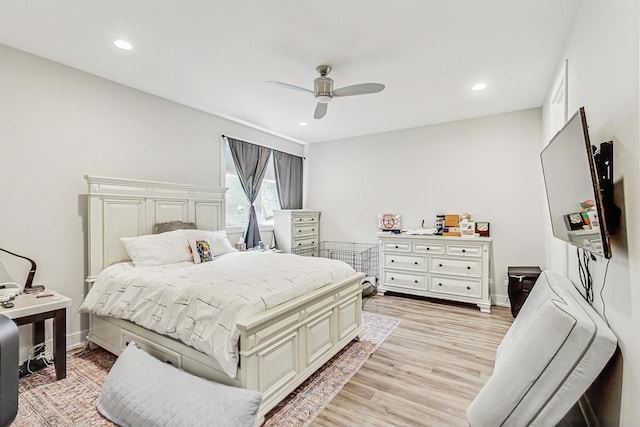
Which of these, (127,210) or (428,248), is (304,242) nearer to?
(428,248)

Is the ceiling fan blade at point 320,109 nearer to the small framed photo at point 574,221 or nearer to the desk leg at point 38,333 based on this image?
the small framed photo at point 574,221

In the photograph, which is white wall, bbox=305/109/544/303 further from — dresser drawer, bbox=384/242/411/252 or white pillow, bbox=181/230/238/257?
white pillow, bbox=181/230/238/257

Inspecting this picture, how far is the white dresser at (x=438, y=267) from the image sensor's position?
3.96 metres

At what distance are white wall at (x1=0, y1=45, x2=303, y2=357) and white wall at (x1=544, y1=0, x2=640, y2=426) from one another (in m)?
3.90

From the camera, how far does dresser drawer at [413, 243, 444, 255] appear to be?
420cm

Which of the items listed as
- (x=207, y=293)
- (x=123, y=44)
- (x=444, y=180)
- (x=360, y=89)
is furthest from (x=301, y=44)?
(x=444, y=180)

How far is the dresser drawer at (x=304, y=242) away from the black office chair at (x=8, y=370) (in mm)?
4181

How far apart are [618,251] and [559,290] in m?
0.62

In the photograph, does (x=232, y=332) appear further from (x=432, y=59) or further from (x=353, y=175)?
(x=353, y=175)

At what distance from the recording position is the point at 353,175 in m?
5.48

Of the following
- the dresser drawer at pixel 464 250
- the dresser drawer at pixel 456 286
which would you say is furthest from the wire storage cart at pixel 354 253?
the dresser drawer at pixel 464 250

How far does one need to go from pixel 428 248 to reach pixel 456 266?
1.41 feet

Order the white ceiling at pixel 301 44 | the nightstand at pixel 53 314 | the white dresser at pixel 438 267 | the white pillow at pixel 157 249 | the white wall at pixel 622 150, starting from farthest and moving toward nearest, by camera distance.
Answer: the white dresser at pixel 438 267 < the white pillow at pixel 157 249 < the nightstand at pixel 53 314 < the white ceiling at pixel 301 44 < the white wall at pixel 622 150

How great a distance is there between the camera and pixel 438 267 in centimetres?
422
